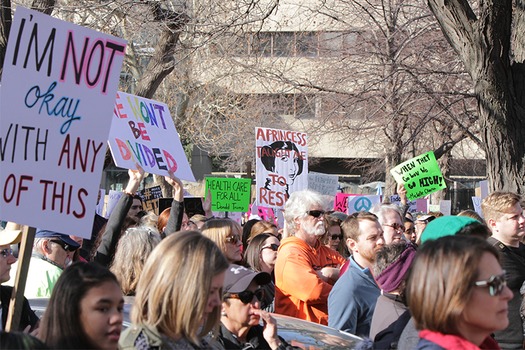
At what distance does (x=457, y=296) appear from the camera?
2.99 meters

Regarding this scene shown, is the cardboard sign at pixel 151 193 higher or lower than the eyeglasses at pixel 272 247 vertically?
higher

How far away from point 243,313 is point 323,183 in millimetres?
9750

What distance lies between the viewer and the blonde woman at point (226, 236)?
596 cm

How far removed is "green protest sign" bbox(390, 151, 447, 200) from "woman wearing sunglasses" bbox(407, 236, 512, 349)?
35.9ft

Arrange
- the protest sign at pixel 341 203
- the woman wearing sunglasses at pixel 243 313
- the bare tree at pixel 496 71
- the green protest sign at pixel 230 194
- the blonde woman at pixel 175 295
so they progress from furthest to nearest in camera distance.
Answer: the protest sign at pixel 341 203, the green protest sign at pixel 230 194, the bare tree at pixel 496 71, the woman wearing sunglasses at pixel 243 313, the blonde woman at pixel 175 295

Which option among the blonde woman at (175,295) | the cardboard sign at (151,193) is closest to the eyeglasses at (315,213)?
the blonde woman at (175,295)

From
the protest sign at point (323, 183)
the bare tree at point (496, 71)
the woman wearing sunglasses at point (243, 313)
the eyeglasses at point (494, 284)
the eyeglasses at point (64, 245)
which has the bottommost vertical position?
the woman wearing sunglasses at point (243, 313)

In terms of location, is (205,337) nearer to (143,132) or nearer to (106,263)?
(106,263)

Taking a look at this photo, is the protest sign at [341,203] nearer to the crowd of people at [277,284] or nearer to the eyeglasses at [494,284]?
the crowd of people at [277,284]

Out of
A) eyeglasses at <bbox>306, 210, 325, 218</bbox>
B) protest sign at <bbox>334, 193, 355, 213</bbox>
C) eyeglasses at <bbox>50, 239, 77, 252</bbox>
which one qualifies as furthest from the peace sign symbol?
eyeglasses at <bbox>50, 239, 77, 252</bbox>

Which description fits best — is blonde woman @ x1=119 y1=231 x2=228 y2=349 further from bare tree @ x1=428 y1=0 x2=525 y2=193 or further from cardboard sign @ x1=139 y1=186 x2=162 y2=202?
cardboard sign @ x1=139 y1=186 x2=162 y2=202

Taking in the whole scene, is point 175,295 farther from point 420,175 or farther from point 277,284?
point 420,175

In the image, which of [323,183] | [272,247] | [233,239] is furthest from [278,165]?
[233,239]

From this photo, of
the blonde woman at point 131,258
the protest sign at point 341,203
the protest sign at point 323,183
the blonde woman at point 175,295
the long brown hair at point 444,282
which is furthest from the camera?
the protest sign at point 341,203
